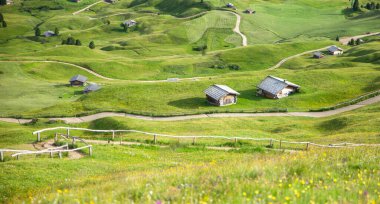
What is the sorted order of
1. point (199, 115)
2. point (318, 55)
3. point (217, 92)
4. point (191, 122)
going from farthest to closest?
1. point (318, 55)
2. point (217, 92)
3. point (199, 115)
4. point (191, 122)

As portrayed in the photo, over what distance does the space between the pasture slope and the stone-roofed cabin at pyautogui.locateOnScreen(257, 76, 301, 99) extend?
2285 mm

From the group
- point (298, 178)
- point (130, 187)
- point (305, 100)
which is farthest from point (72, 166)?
point (305, 100)

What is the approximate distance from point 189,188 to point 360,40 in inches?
6579

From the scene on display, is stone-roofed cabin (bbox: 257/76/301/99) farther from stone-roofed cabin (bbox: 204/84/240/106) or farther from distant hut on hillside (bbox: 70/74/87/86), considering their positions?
distant hut on hillside (bbox: 70/74/87/86)

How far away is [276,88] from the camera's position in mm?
79062

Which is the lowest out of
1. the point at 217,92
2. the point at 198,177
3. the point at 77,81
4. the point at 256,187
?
the point at 77,81

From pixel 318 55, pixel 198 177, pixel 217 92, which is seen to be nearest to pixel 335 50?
pixel 318 55

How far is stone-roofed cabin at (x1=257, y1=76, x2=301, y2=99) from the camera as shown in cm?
7888

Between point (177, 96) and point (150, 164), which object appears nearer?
point (150, 164)

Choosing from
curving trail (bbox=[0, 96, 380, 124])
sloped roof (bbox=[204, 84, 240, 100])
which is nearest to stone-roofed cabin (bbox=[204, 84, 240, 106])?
sloped roof (bbox=[204, 84, 240, 100])

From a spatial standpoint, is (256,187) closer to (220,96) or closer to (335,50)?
(220,96)

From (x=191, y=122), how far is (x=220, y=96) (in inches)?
608

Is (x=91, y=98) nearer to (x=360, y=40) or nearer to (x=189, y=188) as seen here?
(x=189, y=188)

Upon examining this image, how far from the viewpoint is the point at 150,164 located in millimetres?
27297
